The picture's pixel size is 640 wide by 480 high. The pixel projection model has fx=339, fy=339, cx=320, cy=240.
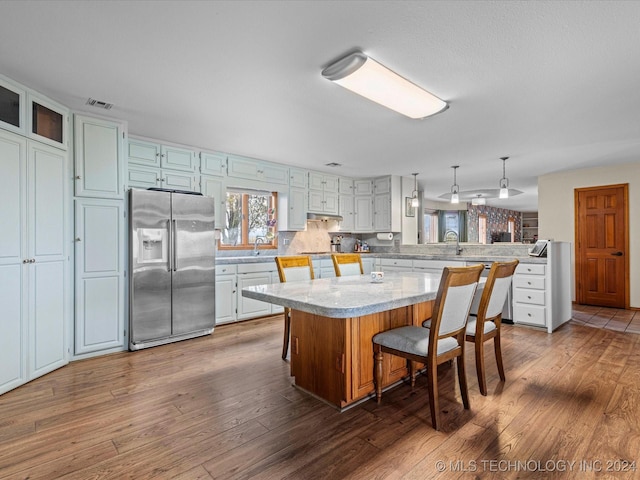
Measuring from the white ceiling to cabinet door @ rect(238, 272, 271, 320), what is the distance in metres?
1.76

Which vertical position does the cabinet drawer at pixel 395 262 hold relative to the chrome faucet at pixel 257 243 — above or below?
below

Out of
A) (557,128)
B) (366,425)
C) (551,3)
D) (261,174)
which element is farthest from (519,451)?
(261,174)

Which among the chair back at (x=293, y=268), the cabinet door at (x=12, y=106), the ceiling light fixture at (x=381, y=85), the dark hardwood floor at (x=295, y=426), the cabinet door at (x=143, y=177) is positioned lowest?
the dark hardwood floor at (x=295, y=426)

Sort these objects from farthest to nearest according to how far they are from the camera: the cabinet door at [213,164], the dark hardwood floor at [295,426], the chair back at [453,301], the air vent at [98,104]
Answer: the cabinet door at [213,164] < the air vent at [98,104] < the chair back at [453,301] < the dark hardwood floor at [295,426]

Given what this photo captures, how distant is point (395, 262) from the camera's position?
18.8 ft

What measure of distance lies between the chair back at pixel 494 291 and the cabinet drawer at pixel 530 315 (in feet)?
6.51

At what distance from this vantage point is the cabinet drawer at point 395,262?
5559 mm

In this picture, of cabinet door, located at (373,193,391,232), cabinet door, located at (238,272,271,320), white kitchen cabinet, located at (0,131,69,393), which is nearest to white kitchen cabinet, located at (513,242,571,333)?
cabinet door, located at (373,193,391,232)

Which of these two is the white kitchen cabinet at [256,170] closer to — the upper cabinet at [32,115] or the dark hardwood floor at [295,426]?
the upper cabinet at [32,115]

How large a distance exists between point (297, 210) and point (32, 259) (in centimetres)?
345

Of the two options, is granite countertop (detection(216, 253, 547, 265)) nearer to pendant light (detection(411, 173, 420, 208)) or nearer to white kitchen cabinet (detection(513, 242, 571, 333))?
white kitchen cabinet (detection(513, 242, 571, 333))

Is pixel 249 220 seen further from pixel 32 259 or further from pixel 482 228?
pixel 482 228

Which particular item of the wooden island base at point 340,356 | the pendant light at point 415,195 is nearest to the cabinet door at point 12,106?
the wooden island base at point 340,356

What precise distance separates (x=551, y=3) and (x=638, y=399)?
8.45 feet
